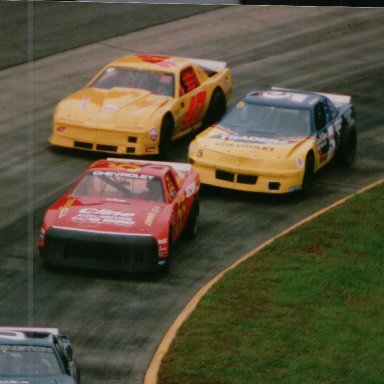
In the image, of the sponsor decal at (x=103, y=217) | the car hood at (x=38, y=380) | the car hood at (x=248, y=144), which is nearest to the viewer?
the car hood at (x=38, y=380)

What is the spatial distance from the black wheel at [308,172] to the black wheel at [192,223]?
2521mm

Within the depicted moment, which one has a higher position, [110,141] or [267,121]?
[267,121]

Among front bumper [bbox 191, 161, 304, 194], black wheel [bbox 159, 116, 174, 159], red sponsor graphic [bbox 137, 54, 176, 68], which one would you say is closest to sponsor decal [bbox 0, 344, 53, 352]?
front bumper [bbox 191, 161, 304, 194]

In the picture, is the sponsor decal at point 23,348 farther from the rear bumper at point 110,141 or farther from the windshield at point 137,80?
the windshield at point 137,80

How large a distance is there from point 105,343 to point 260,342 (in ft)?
5.41

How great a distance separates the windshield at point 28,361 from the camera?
13.0 metres

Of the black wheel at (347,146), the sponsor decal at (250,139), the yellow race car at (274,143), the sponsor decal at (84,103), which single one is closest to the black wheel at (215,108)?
the yellow race car at (274,143)

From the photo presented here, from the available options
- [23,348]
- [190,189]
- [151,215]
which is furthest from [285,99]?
[23,348]

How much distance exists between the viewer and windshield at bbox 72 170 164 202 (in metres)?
19.0

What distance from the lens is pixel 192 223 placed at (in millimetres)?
19703

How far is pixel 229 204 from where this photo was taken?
2147 centimetres

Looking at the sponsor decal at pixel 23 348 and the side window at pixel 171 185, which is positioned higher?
the sponsor decal at pixel 23 348

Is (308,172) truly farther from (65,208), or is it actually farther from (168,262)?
(65,208)

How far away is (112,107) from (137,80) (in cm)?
112
